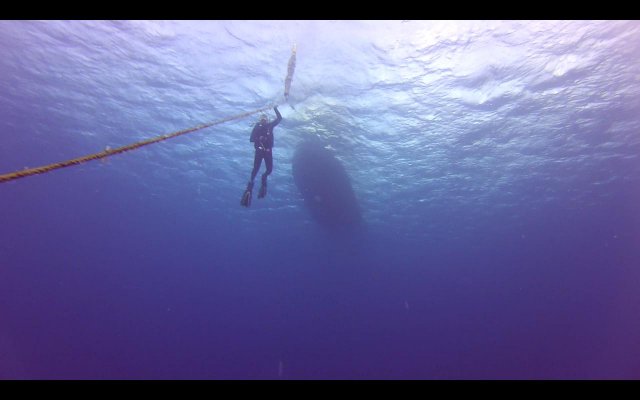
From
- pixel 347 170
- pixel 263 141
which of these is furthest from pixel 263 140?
pixel 347 170

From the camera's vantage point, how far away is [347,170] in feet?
67.1

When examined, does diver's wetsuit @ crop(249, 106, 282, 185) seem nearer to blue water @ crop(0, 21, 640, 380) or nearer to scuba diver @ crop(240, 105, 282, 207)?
scuba diver @ crop(240, 105, 282, 207)

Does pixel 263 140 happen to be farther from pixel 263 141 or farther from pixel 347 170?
pixel 347 170

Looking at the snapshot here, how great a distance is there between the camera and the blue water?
40.2 ft

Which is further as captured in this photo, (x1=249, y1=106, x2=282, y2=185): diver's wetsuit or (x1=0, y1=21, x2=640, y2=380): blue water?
(x1=0, y1=21, x2=640, y2=380): blue water

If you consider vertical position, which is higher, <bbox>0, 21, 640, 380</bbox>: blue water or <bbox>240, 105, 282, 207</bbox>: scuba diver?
<bbox>0, 21, 640, 380</bbox>: blue water

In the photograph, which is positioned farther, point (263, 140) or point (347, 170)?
point (347, 170)

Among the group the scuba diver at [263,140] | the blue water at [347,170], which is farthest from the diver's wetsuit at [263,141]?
the blue water at [347,170]

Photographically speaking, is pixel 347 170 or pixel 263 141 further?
pixel 347 170

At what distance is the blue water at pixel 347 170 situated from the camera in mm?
12250

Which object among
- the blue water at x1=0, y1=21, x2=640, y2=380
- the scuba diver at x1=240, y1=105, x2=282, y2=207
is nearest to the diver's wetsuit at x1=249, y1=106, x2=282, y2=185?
the scuba diver at x1=240, y1=105, x2=282, y2=207

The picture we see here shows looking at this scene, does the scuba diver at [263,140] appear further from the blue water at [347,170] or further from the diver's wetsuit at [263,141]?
the blue water at [347,170]

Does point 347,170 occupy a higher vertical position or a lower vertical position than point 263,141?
higher
